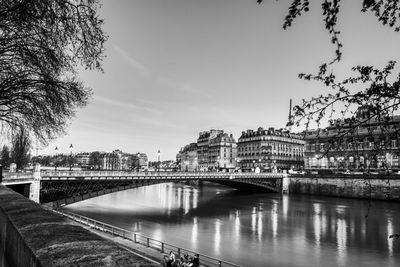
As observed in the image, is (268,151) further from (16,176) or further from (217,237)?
(16,176)

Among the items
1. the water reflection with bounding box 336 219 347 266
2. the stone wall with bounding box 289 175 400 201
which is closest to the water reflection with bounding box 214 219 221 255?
the water reflection with bounding box 336 219 347 266

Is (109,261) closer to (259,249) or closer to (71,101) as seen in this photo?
(71,101)

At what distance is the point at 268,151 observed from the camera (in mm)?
150000

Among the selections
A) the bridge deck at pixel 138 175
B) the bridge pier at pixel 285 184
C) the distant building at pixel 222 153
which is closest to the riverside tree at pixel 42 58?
the bridge deck at pixel 138 175

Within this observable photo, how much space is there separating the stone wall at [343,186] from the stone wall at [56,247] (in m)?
72.8

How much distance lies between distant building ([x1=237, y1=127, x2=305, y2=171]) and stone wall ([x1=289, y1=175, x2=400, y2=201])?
46.7m

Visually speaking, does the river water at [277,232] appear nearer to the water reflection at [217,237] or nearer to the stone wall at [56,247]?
the water reflection at [217,237]

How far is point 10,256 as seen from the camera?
7.26 m

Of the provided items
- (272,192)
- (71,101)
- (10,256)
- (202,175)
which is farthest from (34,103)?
(272,192)

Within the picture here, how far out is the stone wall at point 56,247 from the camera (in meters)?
4.27

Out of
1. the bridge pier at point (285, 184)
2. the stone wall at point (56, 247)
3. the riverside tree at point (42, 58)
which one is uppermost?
the riverside tree at point (42, 58)

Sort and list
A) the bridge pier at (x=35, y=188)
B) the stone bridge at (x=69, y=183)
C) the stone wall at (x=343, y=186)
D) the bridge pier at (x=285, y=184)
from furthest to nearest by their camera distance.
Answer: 1. the bridge pier at (x=285, y=184)
2. the stone wall at (x=343, y=186)
3. the stone bridge at (x=69, y=183)
4. the bridge pier at (x=35, y=188)

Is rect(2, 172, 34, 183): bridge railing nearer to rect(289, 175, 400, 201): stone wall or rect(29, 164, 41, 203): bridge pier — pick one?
rect(29, 164, 41, 203): bridge pier

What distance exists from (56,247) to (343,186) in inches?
3457
